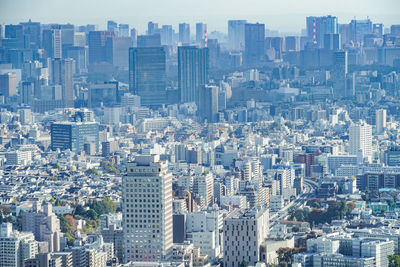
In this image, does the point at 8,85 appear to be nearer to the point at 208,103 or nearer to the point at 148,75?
the point at 148,75

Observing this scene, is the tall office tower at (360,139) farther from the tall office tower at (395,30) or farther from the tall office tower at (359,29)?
the tall office tower at (395,30)

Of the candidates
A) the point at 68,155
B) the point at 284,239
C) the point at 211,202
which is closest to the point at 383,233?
the point at 284,239

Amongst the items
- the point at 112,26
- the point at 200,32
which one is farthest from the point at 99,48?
the point at 112,26

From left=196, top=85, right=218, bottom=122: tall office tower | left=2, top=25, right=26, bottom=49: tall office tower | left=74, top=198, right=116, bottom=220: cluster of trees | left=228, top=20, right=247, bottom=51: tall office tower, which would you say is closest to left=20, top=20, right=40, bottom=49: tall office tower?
left=2, top=25, right=26, bottom=49: tall office tower

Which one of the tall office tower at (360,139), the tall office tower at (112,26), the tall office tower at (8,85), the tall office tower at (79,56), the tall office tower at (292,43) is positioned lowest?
the tall office tower at (360,139)

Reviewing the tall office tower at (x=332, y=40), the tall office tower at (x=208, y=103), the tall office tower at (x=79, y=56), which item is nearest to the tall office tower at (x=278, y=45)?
the tall office tower at (x=332, y=40)
